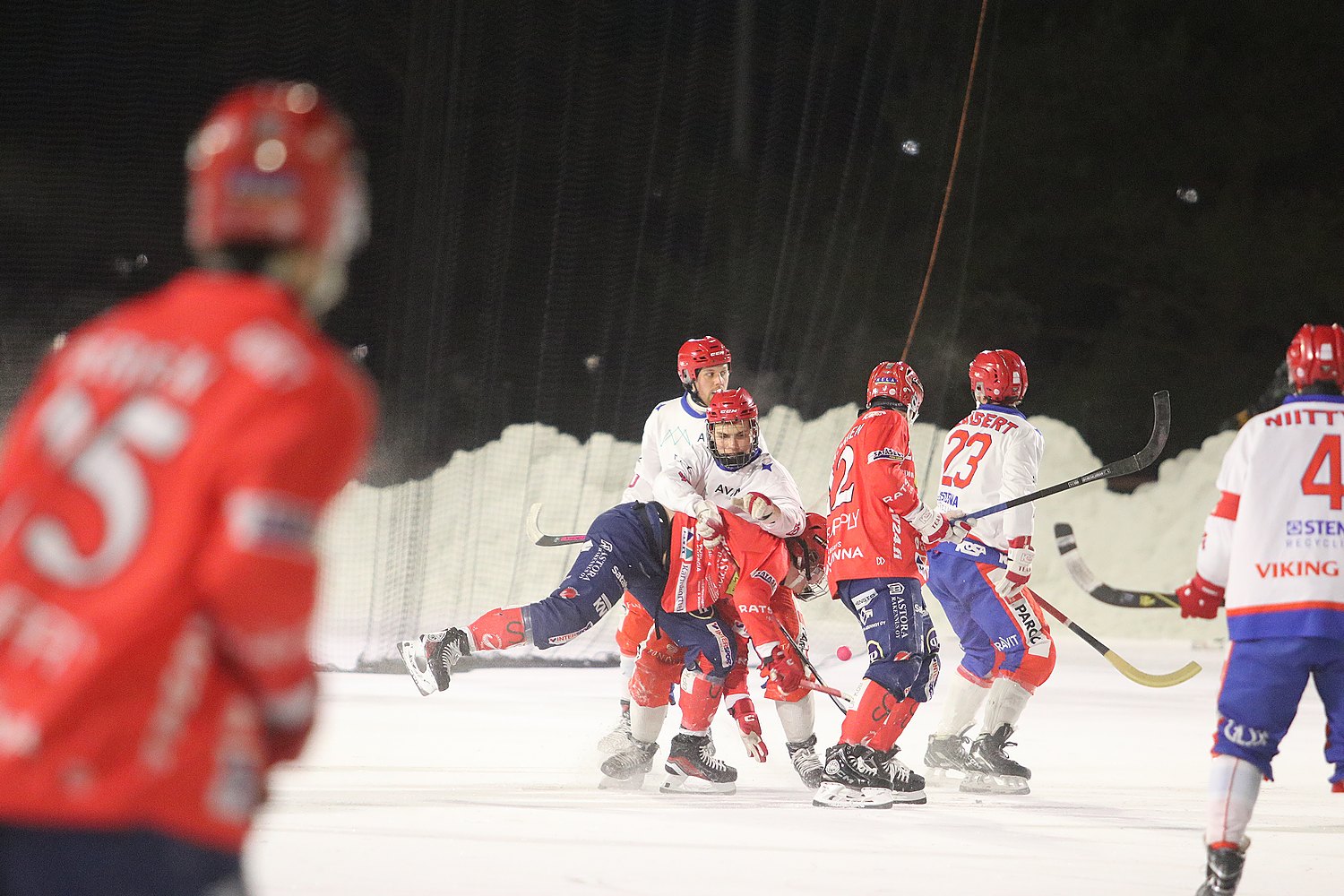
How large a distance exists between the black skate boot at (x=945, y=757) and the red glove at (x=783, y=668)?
0.73 m

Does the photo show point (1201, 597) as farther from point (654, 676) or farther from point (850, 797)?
point (654, 676)

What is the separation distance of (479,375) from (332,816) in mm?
5958

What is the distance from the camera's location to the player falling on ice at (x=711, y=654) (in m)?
4.76

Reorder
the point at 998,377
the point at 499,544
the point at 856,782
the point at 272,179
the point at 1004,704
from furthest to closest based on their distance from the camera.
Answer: the point at 499,544 → the point at 998,377 → the point at 1004,704 → the point at 856,782 → the point at 272,179

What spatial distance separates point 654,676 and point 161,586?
370cm

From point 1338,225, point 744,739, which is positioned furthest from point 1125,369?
point 744,739

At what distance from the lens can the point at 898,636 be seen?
4.50 metres

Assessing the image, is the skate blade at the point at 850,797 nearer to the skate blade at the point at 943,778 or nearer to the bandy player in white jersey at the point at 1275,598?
the skate blade at the point at 943,778

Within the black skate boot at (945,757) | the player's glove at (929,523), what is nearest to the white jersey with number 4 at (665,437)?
the player's glove at (929,523)

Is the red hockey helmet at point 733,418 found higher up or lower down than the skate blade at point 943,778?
higher up

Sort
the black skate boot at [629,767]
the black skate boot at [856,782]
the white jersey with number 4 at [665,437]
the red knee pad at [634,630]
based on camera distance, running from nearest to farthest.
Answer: the black skate boot at [856,782] < the black skate boot at [629,767] < the red knee pad at [634,630] < the white jersey with number 4 at [665,437]

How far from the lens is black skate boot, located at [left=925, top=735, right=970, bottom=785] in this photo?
5145 mm

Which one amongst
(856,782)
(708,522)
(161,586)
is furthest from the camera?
(708,522)

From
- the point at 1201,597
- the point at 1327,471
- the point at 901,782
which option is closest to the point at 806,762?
the point at 901,782
